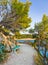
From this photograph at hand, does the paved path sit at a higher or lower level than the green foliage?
lower

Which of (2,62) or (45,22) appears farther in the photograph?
(45,22)

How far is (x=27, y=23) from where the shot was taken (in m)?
27.0

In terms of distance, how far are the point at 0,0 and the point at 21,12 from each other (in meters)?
5.35

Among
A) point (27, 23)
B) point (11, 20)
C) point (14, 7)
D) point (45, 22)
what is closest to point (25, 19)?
point (27, 23)

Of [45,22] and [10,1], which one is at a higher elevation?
[10,1]

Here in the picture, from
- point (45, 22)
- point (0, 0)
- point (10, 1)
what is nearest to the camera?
point (0, 0)

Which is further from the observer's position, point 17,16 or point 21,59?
point 17,16

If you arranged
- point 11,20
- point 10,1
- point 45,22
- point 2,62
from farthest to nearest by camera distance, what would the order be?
1. point 45,22
2. point 10,1
3. point 11,20
4. point 2,62

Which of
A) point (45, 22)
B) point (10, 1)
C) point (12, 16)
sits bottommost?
point (45, 22)

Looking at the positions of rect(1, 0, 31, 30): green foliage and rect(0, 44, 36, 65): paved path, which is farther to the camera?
rect(1, 0, 31, 30): green foliage

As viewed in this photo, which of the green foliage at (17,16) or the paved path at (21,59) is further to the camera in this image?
the green foliage at (17,16)

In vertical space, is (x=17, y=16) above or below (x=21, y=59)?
above

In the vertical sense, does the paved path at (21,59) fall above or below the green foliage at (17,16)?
below

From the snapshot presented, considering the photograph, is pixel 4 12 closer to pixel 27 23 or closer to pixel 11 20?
pixel 11 20
